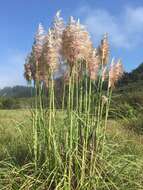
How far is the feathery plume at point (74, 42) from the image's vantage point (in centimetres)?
564

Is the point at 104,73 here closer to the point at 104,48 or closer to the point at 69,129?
the point at 104,48

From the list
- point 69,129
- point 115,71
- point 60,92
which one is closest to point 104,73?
point 115,71

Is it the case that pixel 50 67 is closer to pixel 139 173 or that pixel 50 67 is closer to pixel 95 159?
pixel 95 159

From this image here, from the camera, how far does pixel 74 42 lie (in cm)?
563

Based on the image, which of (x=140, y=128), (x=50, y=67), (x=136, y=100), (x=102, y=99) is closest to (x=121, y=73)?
(x=102, y=99)

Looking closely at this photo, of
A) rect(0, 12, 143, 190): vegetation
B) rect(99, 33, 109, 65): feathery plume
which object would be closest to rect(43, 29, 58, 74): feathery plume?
rect(0, 12, 143, 190): vegetation

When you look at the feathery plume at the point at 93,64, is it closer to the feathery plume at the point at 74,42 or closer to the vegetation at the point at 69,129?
the vegetation at the point at 69,129

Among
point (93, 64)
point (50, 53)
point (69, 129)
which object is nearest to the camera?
point (50, 53)

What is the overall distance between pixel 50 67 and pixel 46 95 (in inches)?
35.2

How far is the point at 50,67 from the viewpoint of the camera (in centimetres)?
590

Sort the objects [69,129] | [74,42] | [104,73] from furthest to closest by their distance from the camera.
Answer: [104,73] → [69,129] → [74,42]

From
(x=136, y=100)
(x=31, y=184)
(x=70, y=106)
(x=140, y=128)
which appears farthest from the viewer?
(x=136, y=100)

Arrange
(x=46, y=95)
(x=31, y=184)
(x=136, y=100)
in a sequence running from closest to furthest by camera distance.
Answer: (x=31, y=184) < (x=46, y=95) < (x=136, y=100)

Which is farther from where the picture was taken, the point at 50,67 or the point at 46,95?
the point at 46,95
